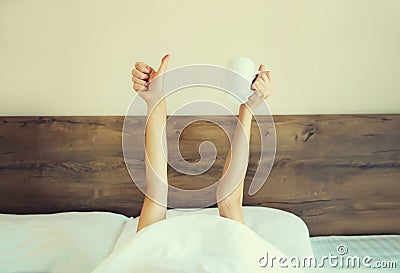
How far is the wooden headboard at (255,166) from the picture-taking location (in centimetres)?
181

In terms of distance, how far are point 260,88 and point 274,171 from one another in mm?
510

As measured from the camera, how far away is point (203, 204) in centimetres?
183

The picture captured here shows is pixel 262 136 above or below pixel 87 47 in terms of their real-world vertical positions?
below

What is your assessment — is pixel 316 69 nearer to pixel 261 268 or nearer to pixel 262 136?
pixel 262 136

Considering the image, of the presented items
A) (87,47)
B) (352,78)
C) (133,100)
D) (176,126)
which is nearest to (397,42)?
(352,78)

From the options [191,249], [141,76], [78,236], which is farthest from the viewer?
[78,236]

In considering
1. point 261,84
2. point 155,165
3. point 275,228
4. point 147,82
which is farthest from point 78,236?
point 261,84

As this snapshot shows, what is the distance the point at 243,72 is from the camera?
4.66 ft

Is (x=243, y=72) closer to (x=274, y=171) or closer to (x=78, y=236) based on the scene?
(x=274, y=171)

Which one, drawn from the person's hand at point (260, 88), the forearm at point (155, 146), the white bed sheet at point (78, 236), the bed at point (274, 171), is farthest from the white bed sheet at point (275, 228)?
the person's hand at point (260, 88)

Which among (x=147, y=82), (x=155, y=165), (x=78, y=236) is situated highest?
(x=147, y=82)

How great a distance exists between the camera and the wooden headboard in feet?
5.95

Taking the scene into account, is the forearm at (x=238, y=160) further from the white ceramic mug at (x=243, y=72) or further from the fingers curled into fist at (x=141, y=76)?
the fingers curled into fist at (x=141, y=76)

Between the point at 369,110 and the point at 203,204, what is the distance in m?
0.78
